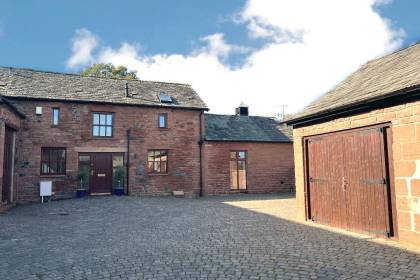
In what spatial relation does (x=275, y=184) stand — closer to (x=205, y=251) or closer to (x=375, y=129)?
(x=375, y=129)

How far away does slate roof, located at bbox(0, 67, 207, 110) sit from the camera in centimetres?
1704

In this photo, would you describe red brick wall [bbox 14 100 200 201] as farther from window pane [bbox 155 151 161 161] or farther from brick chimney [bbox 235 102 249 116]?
brick chimney [bbox 235 102 249 116]

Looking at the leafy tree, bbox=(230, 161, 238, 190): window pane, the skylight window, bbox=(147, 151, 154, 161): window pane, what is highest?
the leafy tree

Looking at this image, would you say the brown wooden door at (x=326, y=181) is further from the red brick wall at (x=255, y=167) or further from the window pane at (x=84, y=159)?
the window pane at (x=84, y=159)

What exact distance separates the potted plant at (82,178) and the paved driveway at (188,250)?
5836 millimetres

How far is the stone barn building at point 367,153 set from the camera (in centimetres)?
681

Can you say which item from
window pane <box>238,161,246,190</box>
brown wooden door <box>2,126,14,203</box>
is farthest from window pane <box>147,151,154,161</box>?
brown wooden door <box>2,126,14,203</box>

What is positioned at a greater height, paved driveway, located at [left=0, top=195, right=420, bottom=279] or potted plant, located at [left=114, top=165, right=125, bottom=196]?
potted plant, located at [left=114, top=165, right=125, bottom=196]

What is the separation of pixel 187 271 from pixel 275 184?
16474 mm

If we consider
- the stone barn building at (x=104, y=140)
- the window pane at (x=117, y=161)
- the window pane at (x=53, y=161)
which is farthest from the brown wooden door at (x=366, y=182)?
the window pane at (x=53, y=161)

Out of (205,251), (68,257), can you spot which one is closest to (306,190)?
(205,251)

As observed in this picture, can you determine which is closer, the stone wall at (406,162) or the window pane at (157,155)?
the stone wall at (406,162)

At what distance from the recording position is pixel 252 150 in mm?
20625

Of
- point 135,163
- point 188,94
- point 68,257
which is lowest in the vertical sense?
point 68,257
